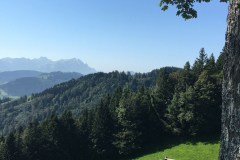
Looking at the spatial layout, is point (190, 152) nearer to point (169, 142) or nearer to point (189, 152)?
point (189, 152)

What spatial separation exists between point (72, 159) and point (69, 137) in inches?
199

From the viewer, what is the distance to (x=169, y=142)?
71.5 m

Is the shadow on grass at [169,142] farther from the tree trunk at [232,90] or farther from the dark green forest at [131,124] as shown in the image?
the tree trunk at [232,90]

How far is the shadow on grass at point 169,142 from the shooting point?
215 feet

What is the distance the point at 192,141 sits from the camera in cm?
6756

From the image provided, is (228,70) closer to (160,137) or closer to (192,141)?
(192,141)

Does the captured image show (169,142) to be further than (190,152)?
Yes

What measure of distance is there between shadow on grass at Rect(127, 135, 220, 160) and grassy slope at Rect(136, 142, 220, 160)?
1.16 meters

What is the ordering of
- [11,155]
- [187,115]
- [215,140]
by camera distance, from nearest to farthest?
[215,140]
[187,115]
[11,155]

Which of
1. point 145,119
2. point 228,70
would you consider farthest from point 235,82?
point 145,119

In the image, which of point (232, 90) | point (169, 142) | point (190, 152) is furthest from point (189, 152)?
point (232, 90)

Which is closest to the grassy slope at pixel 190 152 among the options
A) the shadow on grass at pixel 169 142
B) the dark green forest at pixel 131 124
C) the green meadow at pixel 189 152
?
the green meadow at pixel 189 152

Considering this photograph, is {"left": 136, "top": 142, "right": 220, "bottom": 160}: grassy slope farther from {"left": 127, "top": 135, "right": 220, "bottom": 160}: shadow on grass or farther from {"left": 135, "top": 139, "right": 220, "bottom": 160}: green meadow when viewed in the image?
{"left": 127, "top": 135, "right": 220, "bottom": 160}: shadow on grass

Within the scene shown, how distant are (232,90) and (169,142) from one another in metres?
66.4
